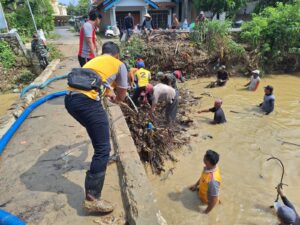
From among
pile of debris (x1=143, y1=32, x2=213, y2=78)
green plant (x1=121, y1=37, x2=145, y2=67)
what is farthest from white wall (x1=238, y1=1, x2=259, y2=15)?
green plant (x1=121, y1=37, x2=145, y2=67)

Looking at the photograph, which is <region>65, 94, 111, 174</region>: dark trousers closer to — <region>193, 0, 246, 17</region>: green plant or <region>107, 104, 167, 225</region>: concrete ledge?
<region>107, 104, 167, 225</region>: concrete ledge

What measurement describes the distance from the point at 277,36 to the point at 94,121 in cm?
1228

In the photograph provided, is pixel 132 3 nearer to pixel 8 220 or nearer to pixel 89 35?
pixel 89 35

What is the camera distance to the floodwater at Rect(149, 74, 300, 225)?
4359mm

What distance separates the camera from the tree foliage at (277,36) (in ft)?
39.6

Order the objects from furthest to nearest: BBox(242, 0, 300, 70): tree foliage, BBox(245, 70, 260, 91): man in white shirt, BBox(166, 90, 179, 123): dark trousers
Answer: BBox(242, 0, 300, 70): tree foliage < BBox(245, 70, 260, 91): man in white shirt < BBox(166, 90, 179, 123): dark trousers

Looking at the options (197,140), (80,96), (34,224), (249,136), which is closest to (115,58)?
(80,96)

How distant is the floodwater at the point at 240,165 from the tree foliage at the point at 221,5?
477 inches

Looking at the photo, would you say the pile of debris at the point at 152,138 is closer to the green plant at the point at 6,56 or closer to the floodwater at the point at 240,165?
the floodwater at the point at 240,165

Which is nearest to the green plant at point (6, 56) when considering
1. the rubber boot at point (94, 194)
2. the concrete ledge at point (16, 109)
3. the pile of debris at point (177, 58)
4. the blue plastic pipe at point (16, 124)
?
the concrete ledge at point (16, 109)

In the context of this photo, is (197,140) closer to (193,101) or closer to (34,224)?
(193,101)

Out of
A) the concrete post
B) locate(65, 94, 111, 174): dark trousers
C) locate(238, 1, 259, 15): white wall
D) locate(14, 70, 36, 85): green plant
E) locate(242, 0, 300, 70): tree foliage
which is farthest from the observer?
the concrete post

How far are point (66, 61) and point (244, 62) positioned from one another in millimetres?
8450

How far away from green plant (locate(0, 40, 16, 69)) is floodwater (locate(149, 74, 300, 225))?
29.6ft
